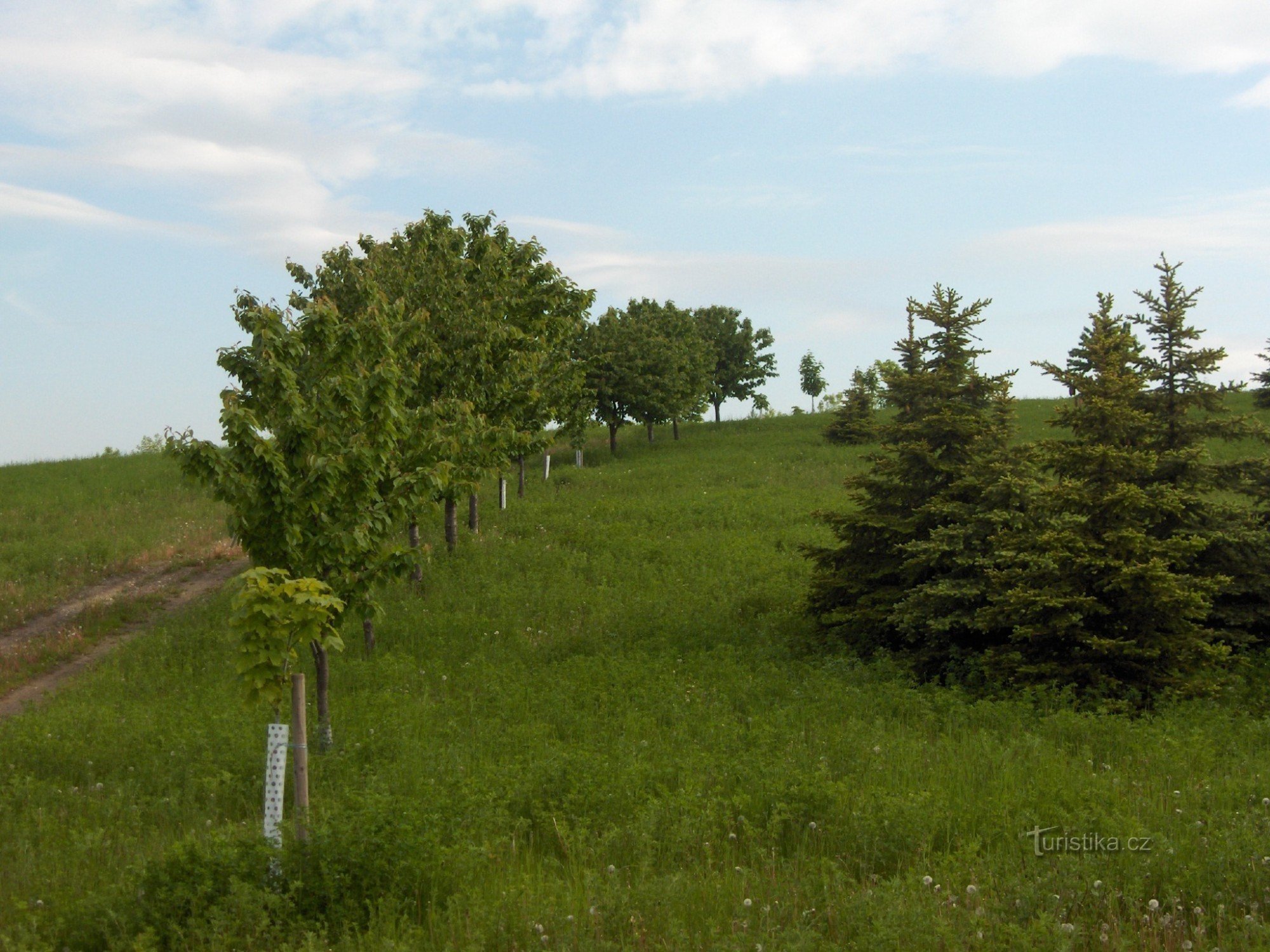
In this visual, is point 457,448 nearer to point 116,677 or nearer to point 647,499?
point 116,677

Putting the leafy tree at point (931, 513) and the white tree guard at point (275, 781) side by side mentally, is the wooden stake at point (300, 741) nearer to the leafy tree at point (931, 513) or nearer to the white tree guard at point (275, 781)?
the white tree guard at point (275, 781)

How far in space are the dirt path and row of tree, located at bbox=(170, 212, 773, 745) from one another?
5246mm

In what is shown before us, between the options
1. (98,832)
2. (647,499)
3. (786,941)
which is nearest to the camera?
(786,941)

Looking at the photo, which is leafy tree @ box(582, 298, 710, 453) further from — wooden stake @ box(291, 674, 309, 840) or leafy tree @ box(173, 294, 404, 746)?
wooden stake @ box(291, 674, 309, 840)

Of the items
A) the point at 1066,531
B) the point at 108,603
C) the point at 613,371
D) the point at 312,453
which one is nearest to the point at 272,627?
the point at 312,453

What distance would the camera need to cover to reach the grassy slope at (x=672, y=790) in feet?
21.1

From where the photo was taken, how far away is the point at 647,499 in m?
32.4

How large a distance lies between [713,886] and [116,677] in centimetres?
1280

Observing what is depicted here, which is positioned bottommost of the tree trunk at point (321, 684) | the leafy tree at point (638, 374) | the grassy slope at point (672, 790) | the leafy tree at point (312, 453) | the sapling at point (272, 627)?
the grassy slope at point (672, 790)

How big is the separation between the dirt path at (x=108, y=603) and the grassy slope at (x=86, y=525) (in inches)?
24.9

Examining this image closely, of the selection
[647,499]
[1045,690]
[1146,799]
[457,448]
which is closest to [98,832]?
[457,448]

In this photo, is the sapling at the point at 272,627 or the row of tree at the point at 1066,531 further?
the row of tree at the point at 1066,531

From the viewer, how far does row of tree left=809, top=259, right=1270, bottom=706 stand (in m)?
13.3

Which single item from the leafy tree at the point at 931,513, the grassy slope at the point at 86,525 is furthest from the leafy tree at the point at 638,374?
the leafy tree at the point at 931,513
